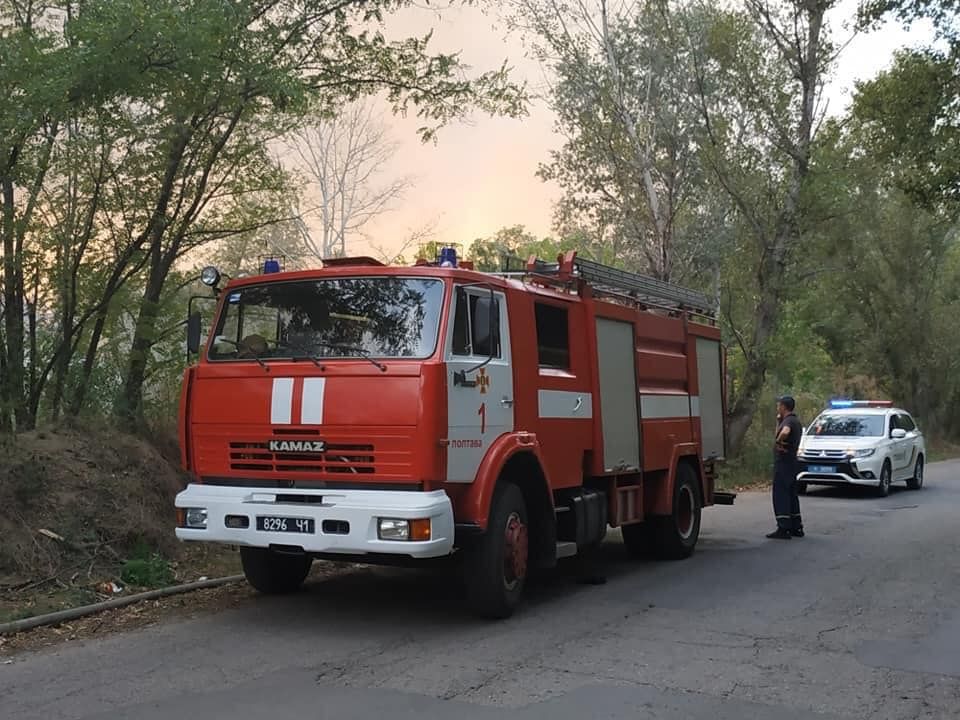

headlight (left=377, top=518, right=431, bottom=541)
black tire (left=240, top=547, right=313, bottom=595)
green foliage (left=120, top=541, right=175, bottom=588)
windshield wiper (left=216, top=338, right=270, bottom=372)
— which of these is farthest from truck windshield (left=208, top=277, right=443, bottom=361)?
green foliage (left=120, top=541, right=175, bottom=588)

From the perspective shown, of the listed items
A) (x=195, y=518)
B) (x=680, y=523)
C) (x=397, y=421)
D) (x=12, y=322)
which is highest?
(x=12, y=322)

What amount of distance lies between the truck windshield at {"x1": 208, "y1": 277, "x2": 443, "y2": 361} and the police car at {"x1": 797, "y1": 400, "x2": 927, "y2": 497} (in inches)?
554

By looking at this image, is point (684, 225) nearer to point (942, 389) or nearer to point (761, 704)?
point (942, 389)

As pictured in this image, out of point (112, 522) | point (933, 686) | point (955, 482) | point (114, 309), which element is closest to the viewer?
point (933, 686)

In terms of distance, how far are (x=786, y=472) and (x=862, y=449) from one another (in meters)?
7.40

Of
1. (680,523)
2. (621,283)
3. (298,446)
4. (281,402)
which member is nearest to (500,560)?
(298,446)

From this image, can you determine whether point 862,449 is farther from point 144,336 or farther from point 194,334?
point 194,334

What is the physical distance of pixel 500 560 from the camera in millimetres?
7215

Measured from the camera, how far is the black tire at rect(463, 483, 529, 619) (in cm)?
716

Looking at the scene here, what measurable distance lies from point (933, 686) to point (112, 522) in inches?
281

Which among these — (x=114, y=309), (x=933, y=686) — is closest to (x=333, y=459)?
(x=933, y=686)

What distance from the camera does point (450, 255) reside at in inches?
293

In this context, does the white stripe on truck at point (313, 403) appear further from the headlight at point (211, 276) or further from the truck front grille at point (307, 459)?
the headlight at point (211, 276)

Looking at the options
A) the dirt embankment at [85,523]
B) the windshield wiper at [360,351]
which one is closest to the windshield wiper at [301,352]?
the windshield wiper at [360,351]
